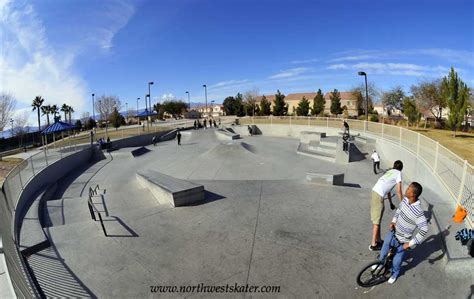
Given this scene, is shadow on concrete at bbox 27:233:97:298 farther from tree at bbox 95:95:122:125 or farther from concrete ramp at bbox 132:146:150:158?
tree at bbox 95:95:122:125

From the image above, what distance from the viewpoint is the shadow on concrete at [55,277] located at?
414 centimetres

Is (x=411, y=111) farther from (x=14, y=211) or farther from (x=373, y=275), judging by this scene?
(x=14, y=211)

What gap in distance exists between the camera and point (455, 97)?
91.7 ft

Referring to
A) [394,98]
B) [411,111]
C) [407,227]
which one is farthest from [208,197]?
[394,98]

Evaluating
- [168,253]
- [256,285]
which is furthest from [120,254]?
[256,285]

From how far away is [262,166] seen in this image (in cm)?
1431

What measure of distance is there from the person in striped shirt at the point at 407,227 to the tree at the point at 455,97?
102 feet

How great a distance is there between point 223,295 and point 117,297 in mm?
1543

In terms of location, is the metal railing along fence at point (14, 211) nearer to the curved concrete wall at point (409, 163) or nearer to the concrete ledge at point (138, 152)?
the concrete ledge at point (138, 152)

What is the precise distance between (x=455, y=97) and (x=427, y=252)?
3075 centimetres

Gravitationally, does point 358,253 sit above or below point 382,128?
below

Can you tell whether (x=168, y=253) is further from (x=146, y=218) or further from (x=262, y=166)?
(x=262, y=166)

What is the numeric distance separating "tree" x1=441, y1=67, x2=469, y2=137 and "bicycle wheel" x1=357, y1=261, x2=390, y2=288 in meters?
31.1

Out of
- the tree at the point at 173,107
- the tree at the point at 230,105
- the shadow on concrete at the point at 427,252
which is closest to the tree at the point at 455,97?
the shadow on concrete at the point at 427,252
